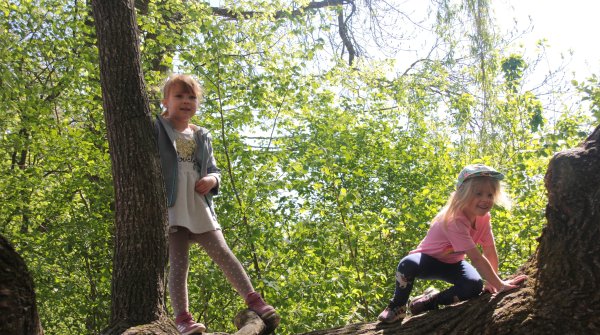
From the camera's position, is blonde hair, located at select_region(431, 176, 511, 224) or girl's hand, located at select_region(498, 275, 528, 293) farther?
blonde hair, located at select_region(431, 176, 511, 224)

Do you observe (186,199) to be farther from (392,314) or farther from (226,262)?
(392,314)

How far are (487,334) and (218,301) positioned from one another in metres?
4.76

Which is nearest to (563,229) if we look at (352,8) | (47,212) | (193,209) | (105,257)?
(193,209)

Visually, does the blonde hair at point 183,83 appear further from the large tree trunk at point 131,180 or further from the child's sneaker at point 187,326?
the child's sneaker at point 187,326

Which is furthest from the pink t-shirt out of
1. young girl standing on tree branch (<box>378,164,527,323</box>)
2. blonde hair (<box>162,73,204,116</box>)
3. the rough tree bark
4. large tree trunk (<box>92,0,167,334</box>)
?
blonde hair (<box>162,73,204,116</box>)

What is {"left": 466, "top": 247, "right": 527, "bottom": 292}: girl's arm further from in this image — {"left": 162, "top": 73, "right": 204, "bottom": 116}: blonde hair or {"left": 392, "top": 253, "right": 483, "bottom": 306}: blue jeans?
Result: {"left": 162, "top": 73, "right": 204, "bottom": 116}: blonde hair

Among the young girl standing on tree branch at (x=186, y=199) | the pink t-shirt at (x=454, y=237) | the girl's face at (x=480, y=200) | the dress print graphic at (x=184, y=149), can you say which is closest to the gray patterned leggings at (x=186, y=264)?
the young girl standing on tree branch at (x=186, y=199)

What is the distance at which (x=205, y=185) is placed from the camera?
303 centimetres

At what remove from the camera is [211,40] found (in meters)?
5.32

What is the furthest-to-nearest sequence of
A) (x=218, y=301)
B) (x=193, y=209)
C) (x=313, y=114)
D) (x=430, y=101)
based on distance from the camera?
1. (x=430, y=101)
2. (x=313, y=114)
3. (x=218, y=301)
4. (x=193, y=209)

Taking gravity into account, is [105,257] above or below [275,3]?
below

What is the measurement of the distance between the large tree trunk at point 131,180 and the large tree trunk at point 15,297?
62 centimetres

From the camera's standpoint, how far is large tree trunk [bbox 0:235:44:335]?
164 centimetres

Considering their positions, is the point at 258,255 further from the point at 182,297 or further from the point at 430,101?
the point at 430,101
